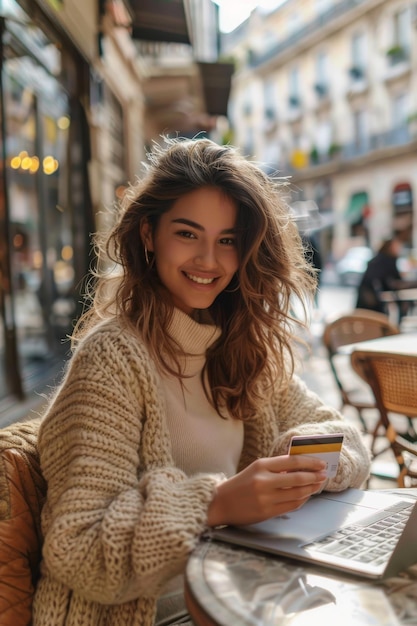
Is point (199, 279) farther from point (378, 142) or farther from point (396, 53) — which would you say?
point (378, 142)

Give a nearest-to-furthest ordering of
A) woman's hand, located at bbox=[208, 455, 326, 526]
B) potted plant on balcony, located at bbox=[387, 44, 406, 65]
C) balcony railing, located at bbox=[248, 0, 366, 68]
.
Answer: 1. woman's hand, located at bbox=[208, 455, 326, 526]
2. potted plant on balcony, located at bbox=[387, 44, 406, 65]
3. balcony railing, located at bbox=[248, 0, 366, 68]

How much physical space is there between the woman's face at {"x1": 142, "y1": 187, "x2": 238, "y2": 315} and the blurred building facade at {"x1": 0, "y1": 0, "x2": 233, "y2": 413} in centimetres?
280

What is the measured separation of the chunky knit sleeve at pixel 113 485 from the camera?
109 centimetres

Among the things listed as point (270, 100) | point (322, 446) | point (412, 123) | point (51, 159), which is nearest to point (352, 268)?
point (412, 123)

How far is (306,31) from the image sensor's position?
3622cm

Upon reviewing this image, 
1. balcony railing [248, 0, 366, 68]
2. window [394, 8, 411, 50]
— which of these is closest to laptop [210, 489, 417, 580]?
window [394, 8, 411, 50]

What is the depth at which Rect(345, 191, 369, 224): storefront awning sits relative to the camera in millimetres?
32156

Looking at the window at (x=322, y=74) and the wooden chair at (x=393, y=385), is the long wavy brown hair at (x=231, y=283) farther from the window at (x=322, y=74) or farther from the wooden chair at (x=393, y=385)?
the window at (x=322, y=74)

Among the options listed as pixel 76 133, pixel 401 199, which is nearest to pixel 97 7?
pixel 76 133

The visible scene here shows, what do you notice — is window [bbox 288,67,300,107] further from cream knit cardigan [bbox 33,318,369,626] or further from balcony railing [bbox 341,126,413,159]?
cream knit cardigan [bbox 33,318,369,626]

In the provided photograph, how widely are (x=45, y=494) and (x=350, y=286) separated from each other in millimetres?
21711

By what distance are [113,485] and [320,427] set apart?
1.88 feet

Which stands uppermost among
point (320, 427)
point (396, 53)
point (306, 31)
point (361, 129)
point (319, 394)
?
point (306, 31)

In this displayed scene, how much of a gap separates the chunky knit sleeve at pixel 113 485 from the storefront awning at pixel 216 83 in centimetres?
861
